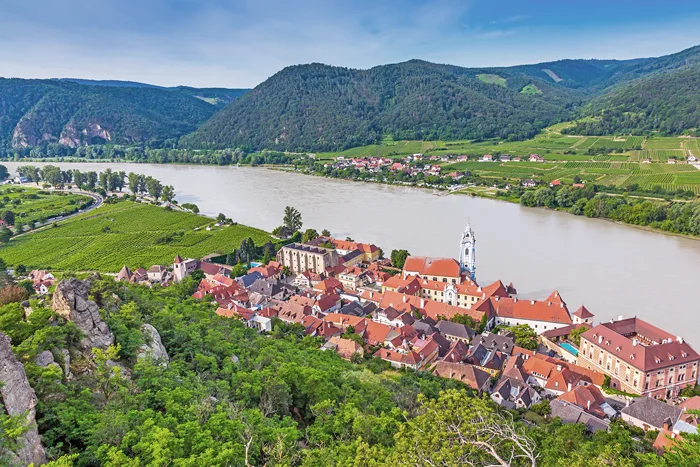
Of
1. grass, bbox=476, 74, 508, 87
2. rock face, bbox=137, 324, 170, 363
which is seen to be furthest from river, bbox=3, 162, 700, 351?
grass, bbox=476, 74, 508, 87

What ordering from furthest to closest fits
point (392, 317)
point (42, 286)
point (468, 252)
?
point (468, 252), point (42, 286), point (392, 317)

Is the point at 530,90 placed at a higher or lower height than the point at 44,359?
higher

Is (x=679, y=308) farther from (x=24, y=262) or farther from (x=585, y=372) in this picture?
(x=24, y=262)

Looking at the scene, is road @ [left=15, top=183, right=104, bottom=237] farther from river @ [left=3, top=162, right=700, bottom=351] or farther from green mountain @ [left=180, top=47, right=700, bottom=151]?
green mountain @ [left=180, top=47, right=700, bottom=151]

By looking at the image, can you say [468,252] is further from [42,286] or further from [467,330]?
[42,286]

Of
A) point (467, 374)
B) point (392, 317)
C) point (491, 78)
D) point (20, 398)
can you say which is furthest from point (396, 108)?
point (20, 398)

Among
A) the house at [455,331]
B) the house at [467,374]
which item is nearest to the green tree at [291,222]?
the house at [455,331]
